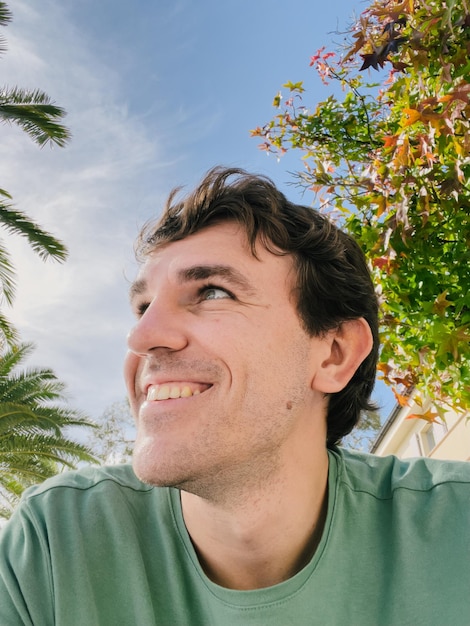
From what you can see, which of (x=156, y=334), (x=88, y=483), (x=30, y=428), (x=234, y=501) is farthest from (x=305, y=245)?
(x=30, y=428)

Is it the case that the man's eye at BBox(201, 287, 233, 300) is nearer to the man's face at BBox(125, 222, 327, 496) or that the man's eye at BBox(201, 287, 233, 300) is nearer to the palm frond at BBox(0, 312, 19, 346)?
the man's face at BBox(125, 222, 327, 496)

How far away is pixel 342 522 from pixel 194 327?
86cm

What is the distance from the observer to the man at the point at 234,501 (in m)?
1.86

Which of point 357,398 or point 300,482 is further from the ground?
point 357,398

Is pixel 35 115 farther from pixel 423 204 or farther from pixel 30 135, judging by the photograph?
pixel 423 204

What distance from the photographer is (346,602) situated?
75.1 inches

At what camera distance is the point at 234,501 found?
1972 millimetres

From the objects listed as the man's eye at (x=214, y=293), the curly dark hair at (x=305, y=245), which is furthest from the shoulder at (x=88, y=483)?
the curly dark hair at (x=305, y=245)

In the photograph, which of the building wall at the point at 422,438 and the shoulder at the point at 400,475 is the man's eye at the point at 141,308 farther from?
the building wall at the point at 422,438

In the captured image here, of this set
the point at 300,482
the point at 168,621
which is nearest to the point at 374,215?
the point at 300,482

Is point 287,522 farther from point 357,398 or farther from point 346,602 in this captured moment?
point 357,398

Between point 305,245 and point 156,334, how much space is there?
2.98 ft

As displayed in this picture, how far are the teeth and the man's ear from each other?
597mm

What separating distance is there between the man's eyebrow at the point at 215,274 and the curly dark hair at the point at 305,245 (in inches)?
7.5
